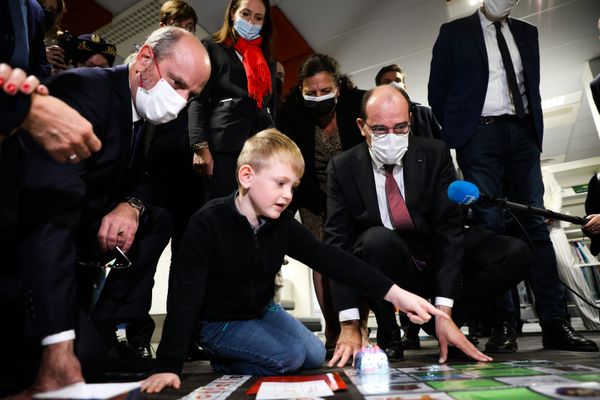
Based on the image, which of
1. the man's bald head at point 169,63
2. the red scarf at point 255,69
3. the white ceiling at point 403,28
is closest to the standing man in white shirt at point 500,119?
the red scarf at point 255,69

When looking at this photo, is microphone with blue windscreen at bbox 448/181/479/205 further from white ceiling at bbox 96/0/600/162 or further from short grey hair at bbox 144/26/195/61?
white ceiling at bbox 96/0/600/162

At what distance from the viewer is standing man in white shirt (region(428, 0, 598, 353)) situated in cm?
182

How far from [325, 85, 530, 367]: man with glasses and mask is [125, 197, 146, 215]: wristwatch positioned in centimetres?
A: 72

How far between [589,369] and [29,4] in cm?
182

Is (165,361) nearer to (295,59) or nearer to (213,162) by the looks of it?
(213,162)

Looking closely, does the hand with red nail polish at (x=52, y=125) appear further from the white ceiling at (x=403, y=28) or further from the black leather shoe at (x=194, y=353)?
the white ceiling at (x=403, y=28)

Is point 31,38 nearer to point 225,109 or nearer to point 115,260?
point 115,260

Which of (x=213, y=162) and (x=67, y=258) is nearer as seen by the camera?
(x=67, y=258)

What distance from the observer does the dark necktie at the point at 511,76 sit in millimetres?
1999

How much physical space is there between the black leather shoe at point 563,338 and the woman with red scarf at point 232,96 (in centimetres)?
138

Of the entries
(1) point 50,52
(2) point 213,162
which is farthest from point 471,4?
(1) point 50,52

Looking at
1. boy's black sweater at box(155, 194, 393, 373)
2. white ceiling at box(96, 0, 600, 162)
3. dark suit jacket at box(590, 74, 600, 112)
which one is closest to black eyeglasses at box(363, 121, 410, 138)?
boy's black sweater at box(155, 194, 393, 373)

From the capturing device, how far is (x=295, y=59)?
4348mm

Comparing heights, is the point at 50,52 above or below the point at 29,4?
above
